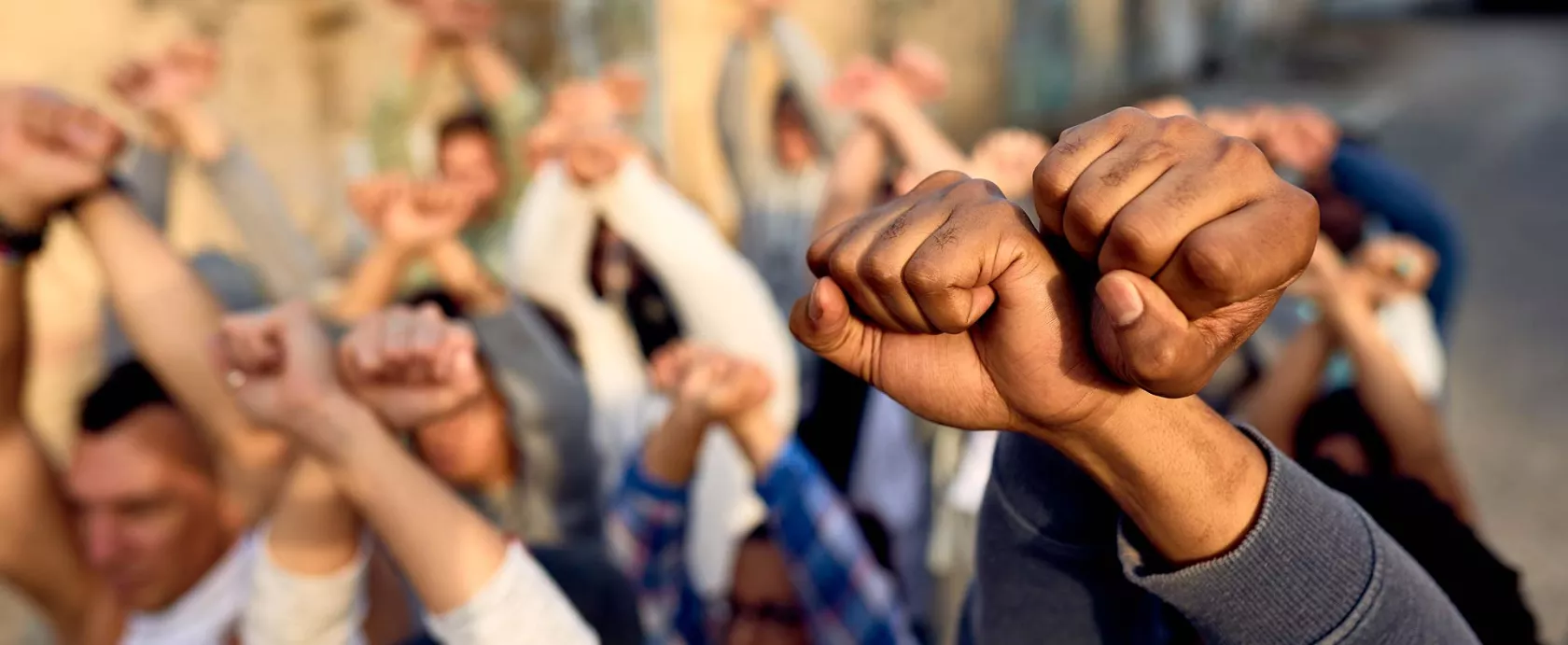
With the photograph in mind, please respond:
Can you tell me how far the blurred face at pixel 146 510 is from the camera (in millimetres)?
1188

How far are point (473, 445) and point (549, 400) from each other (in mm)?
127

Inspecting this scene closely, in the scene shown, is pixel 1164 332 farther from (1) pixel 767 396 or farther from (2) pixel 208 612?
(2) pixel 208 612

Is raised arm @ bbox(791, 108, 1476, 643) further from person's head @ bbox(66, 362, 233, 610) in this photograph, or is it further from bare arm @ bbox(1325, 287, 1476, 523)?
person's head @ bbox(66, 362, 233, 610)

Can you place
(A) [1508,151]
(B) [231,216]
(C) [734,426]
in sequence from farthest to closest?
1. (A) [1508,151]
2. (B) [231,216]
3. (C) [734,426]

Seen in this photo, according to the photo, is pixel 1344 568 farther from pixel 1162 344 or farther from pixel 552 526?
pixel 552 526

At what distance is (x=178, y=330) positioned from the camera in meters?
1.24

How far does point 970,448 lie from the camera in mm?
1413

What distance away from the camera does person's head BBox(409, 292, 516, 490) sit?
4.47 ft

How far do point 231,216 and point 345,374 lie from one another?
51.2 inches

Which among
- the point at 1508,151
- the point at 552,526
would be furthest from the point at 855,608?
the point at 1508,151

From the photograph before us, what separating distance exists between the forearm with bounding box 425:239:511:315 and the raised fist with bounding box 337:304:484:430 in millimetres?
542

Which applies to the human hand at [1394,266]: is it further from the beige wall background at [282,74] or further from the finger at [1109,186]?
the beige wall background at [282,74]

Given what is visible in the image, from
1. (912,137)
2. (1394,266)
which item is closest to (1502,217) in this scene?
(1394,266)

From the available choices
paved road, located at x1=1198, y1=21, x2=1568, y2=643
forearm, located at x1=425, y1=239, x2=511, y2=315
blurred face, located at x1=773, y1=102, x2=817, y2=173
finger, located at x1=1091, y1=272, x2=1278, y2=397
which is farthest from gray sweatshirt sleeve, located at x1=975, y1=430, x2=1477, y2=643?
paved road, located at x1=1198, y1=21, x2=1568, y2=643
